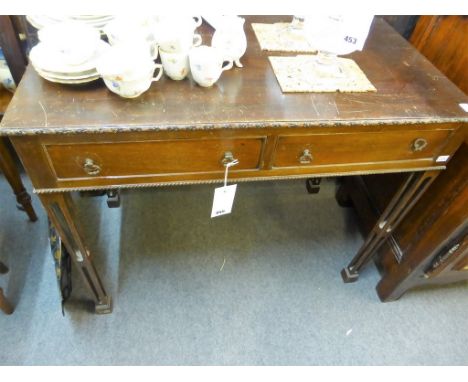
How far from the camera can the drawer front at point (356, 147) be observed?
73 centimetres

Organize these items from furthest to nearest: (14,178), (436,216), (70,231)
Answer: (14,178) < (436,216) < (70,231)

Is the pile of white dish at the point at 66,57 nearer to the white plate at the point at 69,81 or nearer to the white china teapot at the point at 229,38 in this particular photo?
the white plate at the point at 69,81

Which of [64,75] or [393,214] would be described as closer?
[64,75]

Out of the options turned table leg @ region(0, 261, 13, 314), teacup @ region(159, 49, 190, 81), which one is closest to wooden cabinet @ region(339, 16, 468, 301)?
teacup @ region(159, 49, 190, 81)

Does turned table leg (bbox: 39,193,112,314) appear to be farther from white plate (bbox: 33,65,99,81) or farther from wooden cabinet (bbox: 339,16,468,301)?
wooden cabinet (bbox: 339,16,468,301)

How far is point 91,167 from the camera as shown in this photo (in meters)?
→ 0.68

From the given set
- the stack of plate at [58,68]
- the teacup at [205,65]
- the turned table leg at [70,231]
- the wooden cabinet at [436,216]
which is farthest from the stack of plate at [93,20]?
the wooden cabinet at [436,216]

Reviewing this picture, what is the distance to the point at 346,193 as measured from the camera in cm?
152

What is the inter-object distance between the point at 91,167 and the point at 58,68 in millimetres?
206

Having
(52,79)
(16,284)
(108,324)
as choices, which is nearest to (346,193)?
(108,324)

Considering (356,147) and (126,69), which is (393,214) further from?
(126,69)

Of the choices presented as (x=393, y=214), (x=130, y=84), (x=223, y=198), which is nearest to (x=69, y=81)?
(x=130, y=84)

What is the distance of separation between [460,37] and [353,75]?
377 millimetres

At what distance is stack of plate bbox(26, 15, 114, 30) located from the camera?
30.3 inches
